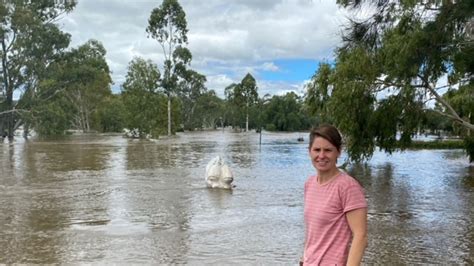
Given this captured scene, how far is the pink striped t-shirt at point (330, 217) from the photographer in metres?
2.28

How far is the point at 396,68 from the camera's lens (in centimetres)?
860

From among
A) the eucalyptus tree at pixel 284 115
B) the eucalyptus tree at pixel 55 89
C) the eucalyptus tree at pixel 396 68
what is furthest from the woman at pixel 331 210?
the eucalyptus tree at pixel 284 115

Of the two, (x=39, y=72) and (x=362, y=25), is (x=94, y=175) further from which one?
(x=39, y=72)

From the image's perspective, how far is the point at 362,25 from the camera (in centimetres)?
611

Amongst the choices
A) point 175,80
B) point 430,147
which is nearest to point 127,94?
point 175,80

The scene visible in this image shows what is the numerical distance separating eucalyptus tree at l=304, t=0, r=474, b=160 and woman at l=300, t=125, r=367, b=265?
3.69 meters

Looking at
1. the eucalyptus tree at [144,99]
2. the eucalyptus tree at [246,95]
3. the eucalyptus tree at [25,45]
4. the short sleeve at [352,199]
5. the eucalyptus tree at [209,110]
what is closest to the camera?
the short sleeve at [352,199]

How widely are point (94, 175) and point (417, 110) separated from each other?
978cm

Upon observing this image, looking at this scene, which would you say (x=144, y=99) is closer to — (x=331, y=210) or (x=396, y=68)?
(x=396, y=68)

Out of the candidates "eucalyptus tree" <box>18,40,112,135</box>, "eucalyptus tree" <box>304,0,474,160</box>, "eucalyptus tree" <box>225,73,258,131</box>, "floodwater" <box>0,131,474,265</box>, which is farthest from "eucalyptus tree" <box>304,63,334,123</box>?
"eucalyptus tree" <box>225,73,258,131</box>

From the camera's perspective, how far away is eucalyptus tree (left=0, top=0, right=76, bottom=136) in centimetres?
4406

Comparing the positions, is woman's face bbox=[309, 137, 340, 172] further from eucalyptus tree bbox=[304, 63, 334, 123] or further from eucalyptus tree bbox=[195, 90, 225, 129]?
eucalyptus tree bbox=[195, 90, 225, 129]

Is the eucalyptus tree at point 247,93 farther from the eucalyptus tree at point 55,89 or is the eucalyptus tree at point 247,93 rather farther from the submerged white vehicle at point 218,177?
the submerged white vehicle at point 218,177

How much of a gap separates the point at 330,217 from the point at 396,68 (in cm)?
677
